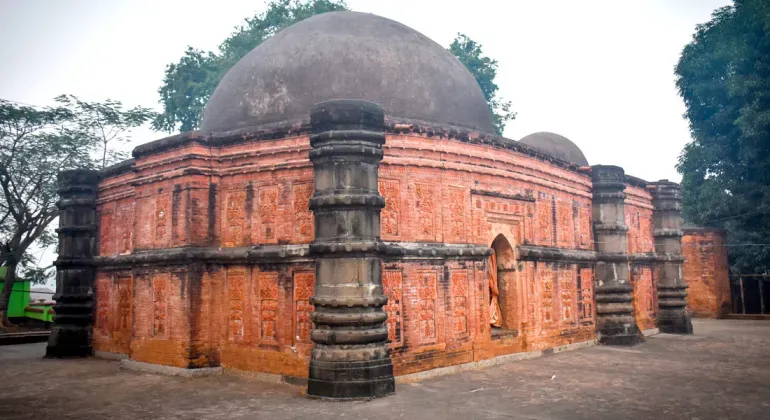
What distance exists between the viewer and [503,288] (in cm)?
1028

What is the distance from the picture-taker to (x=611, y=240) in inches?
493

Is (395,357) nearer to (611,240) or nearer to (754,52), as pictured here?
(611,240)

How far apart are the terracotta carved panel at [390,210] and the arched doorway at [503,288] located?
2.47 metres

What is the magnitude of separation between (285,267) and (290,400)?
78.4 inches

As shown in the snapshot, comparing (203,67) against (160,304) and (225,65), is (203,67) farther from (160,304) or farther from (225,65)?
(160,304)

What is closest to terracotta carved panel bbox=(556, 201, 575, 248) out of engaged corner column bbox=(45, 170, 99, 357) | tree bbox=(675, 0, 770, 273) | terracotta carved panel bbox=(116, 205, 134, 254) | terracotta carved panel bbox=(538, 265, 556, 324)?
terracotta carved panel bbox=(538, 265, 556, 324)

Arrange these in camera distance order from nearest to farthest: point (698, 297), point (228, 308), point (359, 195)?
point (359, 195) < point (228, 308) < point (698, 297)

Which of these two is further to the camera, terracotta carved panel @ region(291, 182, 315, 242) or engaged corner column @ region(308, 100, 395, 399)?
terracotta carved panel @ region(291, 182, 315, 242)

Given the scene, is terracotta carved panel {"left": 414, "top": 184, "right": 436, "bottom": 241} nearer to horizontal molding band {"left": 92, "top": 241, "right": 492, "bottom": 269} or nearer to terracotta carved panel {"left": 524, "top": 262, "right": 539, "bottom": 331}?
horizontal molding band {"left": 92, "top": 241, "right": 492, "bottom": 269}

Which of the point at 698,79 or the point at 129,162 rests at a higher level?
the point at 698,79

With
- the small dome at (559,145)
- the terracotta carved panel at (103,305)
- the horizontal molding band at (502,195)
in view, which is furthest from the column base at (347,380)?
the small dome at (559,145)

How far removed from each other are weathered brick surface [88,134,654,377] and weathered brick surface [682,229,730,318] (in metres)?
11.9

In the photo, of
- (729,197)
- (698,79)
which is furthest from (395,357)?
(698,79)

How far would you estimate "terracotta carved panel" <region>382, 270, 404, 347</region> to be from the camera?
808cm
